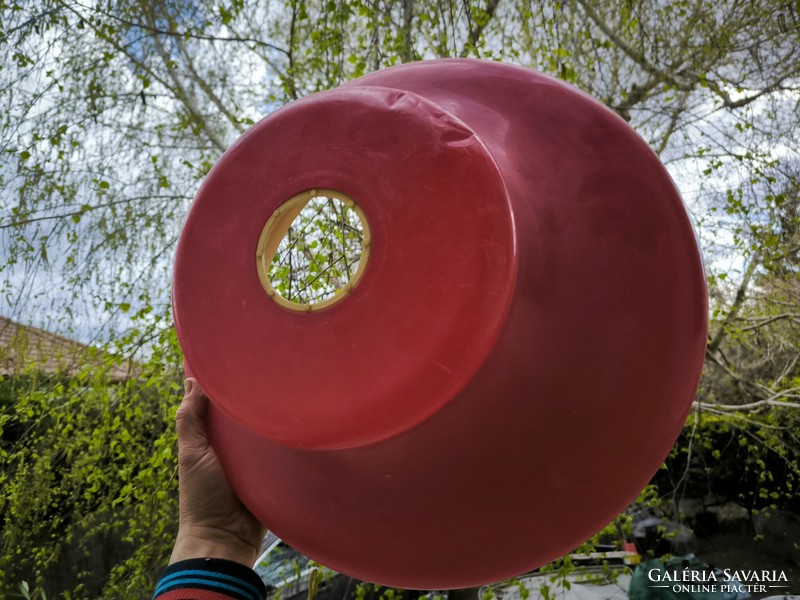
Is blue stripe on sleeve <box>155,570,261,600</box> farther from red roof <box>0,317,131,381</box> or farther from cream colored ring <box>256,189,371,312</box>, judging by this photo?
red roof <box>0,317,131,381</box>

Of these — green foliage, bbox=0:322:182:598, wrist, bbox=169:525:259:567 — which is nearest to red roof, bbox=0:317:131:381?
green foliage, bbox=0:322:182:598

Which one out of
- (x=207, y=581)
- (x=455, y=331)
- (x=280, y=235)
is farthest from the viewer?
(x=207, y=581)

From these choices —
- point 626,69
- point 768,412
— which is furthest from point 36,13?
point 768,412

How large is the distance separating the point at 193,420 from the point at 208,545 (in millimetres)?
243

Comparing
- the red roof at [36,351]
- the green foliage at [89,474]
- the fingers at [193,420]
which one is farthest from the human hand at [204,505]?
the red roof at [36,351]

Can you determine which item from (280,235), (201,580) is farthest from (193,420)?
(280,235)

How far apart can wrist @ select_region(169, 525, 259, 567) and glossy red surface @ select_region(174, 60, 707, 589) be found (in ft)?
0.85

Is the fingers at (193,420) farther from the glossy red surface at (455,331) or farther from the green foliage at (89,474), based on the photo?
the green foliage at (89,474)

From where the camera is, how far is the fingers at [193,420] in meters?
1.00

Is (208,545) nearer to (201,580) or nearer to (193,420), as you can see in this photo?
(201,580)

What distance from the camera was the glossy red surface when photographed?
0.69m

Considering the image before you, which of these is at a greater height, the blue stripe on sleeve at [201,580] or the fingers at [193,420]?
the fingers at [193,420]

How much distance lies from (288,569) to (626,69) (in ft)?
13.0

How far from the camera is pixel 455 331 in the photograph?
0.67 m
